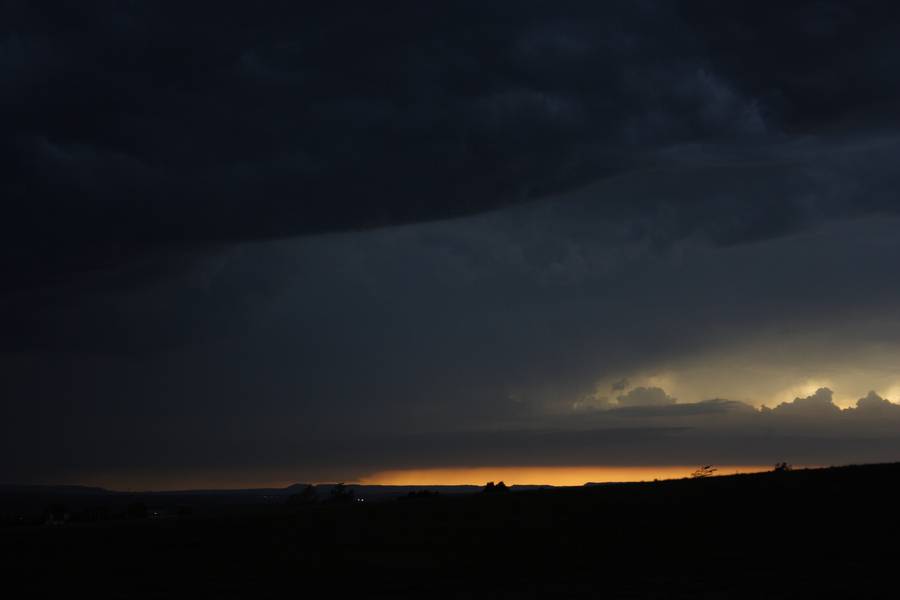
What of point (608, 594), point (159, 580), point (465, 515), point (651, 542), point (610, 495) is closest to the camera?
point (608, 594)

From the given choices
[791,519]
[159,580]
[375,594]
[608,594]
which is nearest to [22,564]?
[159,580]

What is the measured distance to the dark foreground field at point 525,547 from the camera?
2619 centimetres

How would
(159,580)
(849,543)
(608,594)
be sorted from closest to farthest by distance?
(608,594) < (159,580) < (849,543)

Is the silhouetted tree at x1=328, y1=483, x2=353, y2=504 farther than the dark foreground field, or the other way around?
the silhouetted tree at x1=328, y1=483, x2=353, y2=504

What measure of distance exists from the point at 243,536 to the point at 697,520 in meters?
17.8

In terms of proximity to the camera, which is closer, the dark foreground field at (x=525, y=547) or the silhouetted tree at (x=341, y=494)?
the dark foreground field at (x=525, y=547)

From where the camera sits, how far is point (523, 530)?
36688 millimetres

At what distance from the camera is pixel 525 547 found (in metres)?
33.6

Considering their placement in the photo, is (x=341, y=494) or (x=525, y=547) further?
(x=341, y=494)

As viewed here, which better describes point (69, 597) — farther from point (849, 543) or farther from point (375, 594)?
point (849, 543)

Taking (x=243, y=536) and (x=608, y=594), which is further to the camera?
(x=243, y=536)

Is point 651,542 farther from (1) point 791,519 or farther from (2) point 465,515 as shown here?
(2) point 465,515

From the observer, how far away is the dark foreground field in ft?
85.9

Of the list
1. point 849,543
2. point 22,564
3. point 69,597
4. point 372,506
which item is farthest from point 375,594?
point 372,506
